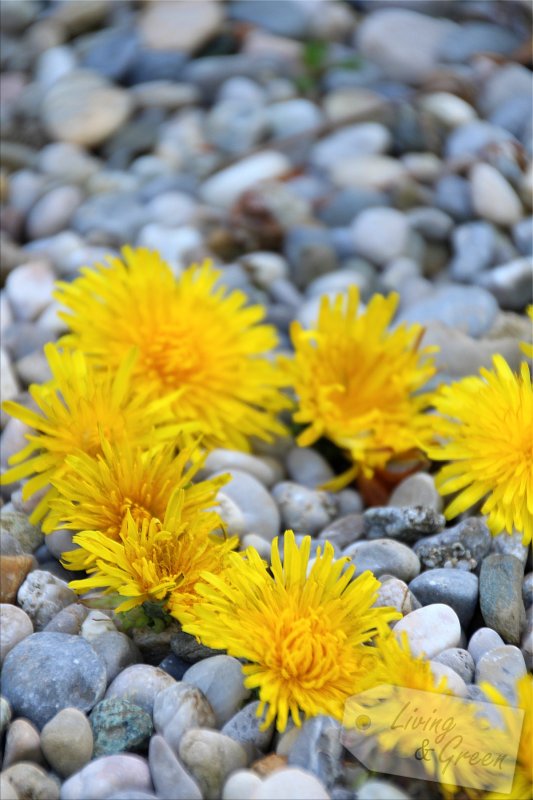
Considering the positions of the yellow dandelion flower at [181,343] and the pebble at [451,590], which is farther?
the yellow dandelion flower at [181,343]

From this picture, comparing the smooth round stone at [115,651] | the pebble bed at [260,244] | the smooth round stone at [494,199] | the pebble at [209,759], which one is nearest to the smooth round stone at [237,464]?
the pebble bed at [260,244]

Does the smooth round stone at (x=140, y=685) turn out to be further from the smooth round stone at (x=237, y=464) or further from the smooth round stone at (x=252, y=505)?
the smooth round stone at (x=237, y=464)

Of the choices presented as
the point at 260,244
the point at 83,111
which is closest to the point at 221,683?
the point at 260,244

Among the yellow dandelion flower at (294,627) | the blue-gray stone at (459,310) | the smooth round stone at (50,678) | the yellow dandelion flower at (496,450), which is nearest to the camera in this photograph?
the yellow dandelion flower at (294,627)

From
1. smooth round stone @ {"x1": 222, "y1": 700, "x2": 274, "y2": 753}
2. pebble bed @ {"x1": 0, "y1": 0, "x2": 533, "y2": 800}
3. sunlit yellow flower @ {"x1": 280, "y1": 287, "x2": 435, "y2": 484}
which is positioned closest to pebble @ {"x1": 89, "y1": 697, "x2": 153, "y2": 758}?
pebble bed @ {"x1": 0, "y1": 0, "x2": 533, "y2": 800}

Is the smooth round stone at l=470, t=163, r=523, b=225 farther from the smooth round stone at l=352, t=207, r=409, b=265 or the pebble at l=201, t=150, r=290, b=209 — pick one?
the pebble at l=201, t=150, r=290, b=209

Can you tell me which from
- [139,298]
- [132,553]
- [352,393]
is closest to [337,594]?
[132,553]

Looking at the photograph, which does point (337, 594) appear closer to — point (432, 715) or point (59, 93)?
point (432, 715)
